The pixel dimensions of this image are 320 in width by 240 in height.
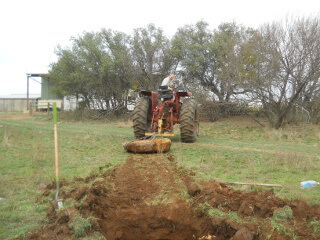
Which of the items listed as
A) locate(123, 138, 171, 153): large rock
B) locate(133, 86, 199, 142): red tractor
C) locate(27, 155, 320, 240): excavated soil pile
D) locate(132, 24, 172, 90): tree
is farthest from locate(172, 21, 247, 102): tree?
locate(27, 155, 320, 240): excavated soil pile

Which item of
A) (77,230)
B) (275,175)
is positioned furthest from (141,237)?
(275,175)

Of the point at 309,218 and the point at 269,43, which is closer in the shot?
the point at 309,218

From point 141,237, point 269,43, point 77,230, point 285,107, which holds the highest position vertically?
point 269,43

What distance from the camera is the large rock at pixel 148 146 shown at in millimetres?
8602

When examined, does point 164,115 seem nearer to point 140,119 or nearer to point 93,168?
point 140,119

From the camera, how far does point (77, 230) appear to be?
3402 mm

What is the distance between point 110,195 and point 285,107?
1413cm

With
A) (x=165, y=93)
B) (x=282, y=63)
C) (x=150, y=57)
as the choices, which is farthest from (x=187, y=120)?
(x=150, y=57)

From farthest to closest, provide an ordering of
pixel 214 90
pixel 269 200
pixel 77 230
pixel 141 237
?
pixel 214 90 → pixel 269 200 → pixel 141 237 → pixel 77 230

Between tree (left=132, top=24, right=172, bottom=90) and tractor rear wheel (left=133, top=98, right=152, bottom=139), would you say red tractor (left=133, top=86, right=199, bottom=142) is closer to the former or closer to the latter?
tractor rear wheel (left=133, top=98, right=152, bottom=139)

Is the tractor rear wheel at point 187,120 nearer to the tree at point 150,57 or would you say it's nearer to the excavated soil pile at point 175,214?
the excavated soil pile at point 175,214

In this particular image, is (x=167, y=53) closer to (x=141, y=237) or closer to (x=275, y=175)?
(x=275, y=175)

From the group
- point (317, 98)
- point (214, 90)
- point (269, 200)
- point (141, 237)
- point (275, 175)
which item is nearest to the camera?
point (141, 237)

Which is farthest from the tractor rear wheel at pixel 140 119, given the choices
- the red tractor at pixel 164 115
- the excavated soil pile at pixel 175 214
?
the excavated soil pile at pixel 175 214
